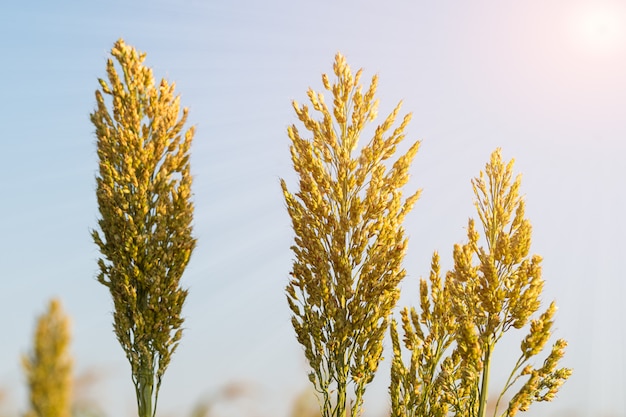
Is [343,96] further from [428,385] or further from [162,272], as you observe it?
[428,385]

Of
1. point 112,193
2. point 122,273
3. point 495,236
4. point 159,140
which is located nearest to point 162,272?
point 122,273

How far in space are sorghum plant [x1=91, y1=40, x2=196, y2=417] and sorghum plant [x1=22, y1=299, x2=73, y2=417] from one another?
5613mm

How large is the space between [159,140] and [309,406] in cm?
484

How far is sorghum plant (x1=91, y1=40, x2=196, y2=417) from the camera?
10648 millimetres

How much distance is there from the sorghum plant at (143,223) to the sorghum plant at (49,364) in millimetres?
5613

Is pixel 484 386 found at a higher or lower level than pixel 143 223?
lower

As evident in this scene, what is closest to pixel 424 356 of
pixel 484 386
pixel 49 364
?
pixel 484 386

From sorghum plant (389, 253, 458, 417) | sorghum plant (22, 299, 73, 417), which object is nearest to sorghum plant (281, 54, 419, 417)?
sorghum plant (389, 253, 458, 417)

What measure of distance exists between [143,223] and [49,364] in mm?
5980

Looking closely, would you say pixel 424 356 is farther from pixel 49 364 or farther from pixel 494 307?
pixel 49 364

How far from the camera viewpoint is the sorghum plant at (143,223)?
10648 millimetres

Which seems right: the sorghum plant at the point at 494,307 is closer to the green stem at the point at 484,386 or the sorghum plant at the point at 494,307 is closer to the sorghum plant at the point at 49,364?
the green stem at the point at 484,386

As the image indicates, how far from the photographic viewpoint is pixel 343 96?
36.5 feet

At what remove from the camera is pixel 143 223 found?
1083 cm
